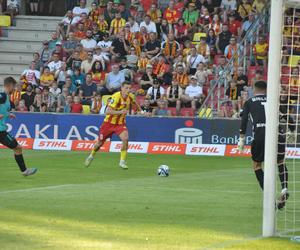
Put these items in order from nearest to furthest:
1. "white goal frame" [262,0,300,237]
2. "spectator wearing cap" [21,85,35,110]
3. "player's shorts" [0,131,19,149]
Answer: "white goal frame" [262,0,300,237] < "player's shorts" [0,131,19,149] < "spectator wearing cap" [21,85,35,110]

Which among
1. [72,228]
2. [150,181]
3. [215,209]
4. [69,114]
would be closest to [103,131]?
[150,181]

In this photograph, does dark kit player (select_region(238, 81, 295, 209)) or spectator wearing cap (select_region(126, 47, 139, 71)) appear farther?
spectator wearing cap (select_region(126, 47, 139, 71))

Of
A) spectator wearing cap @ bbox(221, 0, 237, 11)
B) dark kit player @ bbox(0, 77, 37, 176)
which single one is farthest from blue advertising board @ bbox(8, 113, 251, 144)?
dark kit player @ bbox(0, 77, 37, 176)

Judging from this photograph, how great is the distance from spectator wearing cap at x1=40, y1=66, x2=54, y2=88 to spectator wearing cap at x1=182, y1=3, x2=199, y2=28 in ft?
17.3

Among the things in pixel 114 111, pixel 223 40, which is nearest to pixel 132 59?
pixel 223 40

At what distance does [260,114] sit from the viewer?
15.3 metres

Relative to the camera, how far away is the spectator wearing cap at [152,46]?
110ft

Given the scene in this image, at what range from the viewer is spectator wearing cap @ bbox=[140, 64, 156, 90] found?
106 feet

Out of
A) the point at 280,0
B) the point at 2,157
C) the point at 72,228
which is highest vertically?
the point at 280,0

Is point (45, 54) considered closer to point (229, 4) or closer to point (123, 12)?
point (123, 12)

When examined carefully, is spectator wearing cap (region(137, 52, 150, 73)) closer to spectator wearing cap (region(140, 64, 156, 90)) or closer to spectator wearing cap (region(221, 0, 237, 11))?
spectator wearing cap (region(140, 64, 156, 90))

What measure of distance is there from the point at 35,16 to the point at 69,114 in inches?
421

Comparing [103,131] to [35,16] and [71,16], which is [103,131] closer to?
[71,16]

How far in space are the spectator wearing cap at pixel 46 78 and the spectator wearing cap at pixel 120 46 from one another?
92.8 inches
